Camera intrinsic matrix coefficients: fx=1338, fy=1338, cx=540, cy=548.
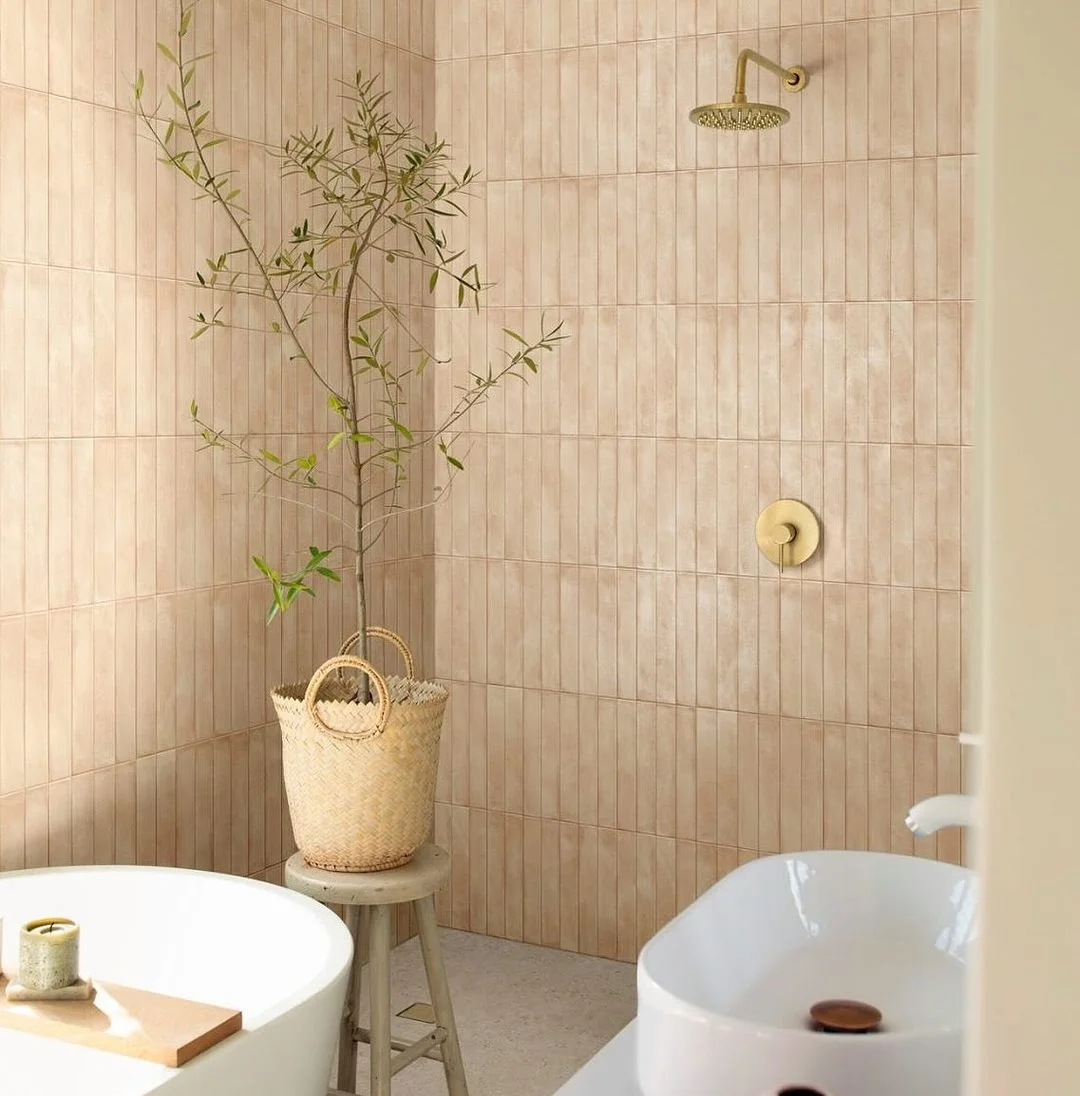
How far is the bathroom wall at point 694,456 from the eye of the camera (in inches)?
122

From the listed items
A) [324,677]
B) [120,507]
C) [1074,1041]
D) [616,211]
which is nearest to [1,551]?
[120,507]

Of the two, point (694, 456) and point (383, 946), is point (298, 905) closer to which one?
point (383, 946)

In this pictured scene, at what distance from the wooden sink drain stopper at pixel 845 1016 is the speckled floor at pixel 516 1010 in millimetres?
1193

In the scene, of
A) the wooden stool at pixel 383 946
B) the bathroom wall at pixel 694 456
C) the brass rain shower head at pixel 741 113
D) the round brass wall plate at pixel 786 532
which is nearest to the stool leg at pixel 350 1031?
the wooden stool at pixel 383 946

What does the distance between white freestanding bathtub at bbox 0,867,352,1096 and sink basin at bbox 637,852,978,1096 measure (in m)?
0.50

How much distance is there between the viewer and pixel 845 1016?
1783mm

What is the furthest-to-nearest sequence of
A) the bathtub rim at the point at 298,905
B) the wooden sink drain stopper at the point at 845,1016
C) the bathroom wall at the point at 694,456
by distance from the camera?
the bathroom wall at the point at 694,456 → the bathtub rim at the point at 298,905 → the wooden sink drain stopper at the point at 845,1016

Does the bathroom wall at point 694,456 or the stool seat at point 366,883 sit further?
the bathroom wall at point 694,456

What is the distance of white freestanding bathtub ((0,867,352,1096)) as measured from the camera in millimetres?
1896

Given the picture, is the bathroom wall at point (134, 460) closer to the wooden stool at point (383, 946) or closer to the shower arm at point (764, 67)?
the wooden stool at point (383, 946)

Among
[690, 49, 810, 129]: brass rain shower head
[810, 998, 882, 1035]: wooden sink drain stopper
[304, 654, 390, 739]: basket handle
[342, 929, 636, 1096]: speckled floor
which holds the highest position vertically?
[690, 49, 810, 129]: brass rain shower head

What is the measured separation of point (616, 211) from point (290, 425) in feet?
3.25

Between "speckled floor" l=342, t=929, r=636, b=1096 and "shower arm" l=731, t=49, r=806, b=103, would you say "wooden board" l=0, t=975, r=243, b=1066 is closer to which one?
"speckled floor" l=342, t=929, r=636, b=1096

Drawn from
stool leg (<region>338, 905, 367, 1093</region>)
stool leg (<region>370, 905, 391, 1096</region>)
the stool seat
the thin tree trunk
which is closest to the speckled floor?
stool leg (<region>338, 905, 367, 1093</region>)
